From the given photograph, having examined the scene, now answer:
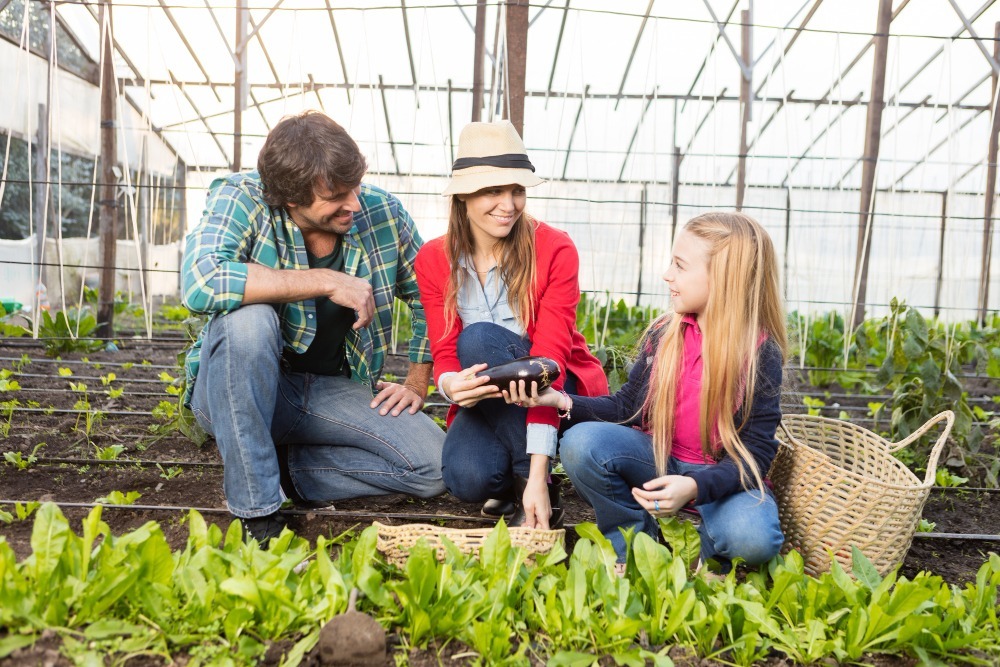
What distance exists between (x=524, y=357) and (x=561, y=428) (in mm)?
257

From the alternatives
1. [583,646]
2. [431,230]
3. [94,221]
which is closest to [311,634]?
[583,646]

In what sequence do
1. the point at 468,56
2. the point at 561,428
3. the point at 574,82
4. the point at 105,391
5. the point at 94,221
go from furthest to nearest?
the point at 574,82, the point at 468,56, the point at 94,221, the point at 105,391, the point at 561,428

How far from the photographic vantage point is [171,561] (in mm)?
1492

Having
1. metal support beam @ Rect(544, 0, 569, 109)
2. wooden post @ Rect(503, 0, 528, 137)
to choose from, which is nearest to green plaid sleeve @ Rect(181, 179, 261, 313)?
wooden post @ Rect(503, 0, 528, 137)

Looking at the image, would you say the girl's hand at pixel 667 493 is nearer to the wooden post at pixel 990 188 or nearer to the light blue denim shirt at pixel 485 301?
the light blue denim shirt at pixel 485 301

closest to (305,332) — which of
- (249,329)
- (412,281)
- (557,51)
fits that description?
(249,329)

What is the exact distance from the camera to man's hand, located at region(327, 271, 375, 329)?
2061mm

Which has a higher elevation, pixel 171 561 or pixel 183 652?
pixel 171 561

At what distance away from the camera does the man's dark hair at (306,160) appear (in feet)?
6.50

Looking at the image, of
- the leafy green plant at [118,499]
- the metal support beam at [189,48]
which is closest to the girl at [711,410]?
the leafy green plant at [118,499]

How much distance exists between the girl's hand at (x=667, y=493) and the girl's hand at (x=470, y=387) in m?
0.43

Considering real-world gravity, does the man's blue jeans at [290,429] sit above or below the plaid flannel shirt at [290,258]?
below

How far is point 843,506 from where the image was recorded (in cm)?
183

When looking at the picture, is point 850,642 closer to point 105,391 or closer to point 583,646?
point 583,646
